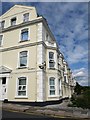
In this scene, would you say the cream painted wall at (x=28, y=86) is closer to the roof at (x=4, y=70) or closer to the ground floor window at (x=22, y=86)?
the ground floor window at (x=22, y=86)

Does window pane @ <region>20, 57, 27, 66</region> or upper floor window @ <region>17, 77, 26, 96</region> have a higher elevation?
window pane @ <region>20, 57, 27, 66</region>

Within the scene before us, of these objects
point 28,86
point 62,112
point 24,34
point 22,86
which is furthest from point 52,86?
point 24,34

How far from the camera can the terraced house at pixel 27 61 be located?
16328 mm

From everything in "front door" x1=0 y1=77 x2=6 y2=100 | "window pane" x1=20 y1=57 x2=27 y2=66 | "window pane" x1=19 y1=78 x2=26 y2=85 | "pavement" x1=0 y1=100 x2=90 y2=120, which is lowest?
"pavement" x1=0 y1=100 x2=90 y2=120

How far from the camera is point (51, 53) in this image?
744 inches

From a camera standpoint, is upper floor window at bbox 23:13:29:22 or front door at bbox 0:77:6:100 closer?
front door at bbox 0:77:6:100

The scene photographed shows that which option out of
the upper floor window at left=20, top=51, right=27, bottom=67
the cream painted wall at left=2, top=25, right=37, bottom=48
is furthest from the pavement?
the cream painted wall at left=2, top=25, right=37, bottom=48

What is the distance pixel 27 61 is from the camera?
17.1m

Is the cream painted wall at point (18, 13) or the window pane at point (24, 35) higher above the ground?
the cream painted wall at point (18, 13)

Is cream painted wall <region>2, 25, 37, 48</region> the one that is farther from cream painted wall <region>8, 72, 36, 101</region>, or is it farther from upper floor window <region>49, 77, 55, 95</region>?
upper floor window <region>49, 77, 55, 95</region>

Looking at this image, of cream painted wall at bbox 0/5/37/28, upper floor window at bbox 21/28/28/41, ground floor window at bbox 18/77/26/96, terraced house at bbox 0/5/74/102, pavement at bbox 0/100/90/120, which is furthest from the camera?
cream painted wall at bbox 0/5/37/28

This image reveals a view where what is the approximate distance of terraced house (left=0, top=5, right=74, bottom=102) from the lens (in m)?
16.3

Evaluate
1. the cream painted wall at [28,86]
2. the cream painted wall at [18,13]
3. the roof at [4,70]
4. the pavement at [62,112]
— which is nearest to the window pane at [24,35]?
the cream painted wall at [18,13]

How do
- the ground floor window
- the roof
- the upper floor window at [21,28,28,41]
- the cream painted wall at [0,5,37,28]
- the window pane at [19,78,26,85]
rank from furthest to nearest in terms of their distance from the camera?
the cream painted wall at [0,5,37,28]
the upper floor window at [21,28,28,41]
the roof
the window pane at [19,78,26,85]
the ground floor window
